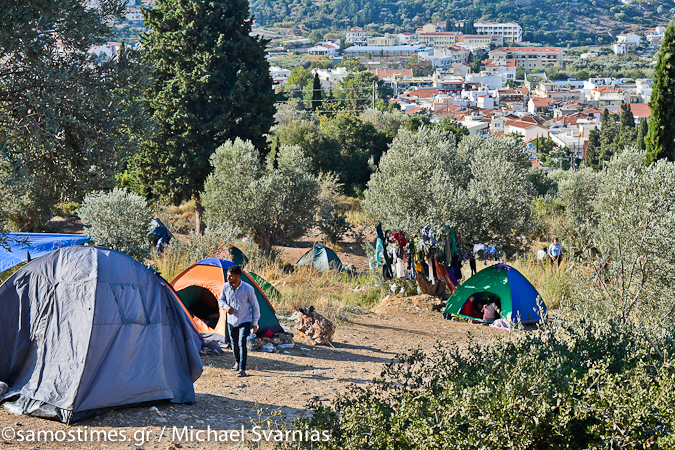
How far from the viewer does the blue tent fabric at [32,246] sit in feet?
38.4

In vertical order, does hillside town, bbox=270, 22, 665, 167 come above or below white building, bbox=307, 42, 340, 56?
below

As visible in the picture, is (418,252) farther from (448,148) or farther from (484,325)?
(448,148)

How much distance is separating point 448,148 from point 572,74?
159 meters

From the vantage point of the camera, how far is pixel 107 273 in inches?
241

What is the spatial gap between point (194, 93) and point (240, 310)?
648 inches

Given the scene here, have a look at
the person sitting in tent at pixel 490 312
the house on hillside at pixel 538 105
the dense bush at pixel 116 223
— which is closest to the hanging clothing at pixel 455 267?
the person sitting in tent at pixel 490 312

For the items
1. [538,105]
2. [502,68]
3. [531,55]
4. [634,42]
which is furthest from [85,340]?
[634,42]

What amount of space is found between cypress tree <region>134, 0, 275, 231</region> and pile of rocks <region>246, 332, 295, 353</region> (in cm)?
1371

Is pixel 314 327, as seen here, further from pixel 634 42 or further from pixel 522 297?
pixel 634 42

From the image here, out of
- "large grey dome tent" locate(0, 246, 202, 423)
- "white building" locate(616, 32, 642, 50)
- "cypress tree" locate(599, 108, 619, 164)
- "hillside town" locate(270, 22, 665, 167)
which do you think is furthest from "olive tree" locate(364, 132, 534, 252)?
"white building" locate(616, 32, 642, 50)

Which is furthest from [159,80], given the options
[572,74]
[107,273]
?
[572,74]

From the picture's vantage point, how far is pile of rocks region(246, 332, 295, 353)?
8.96 metres

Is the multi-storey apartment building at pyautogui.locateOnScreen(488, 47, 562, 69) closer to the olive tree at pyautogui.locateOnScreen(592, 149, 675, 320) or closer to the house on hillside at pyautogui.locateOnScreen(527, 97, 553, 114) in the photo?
the house on hillside at pyautogui.locateOnScreen(527, 97, 553, 114)

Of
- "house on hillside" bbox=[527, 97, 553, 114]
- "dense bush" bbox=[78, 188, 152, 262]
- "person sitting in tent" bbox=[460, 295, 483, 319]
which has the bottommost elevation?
"house on hillside" bbox=[527, 97, 553, 114]
